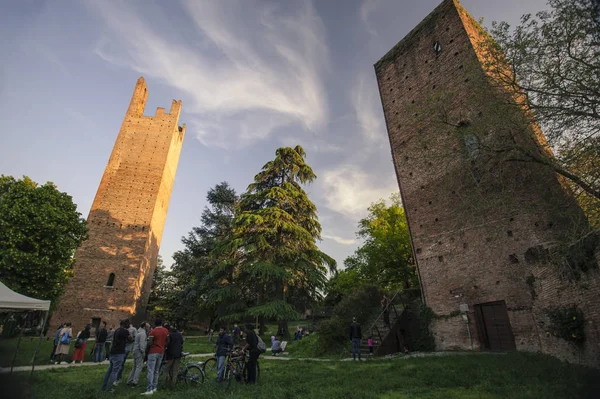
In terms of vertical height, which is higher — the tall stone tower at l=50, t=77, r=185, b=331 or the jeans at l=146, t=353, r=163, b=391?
the tall stone tower at l=50, t=77, r=185, b=331

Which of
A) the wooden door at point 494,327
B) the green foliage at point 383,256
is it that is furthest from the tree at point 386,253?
the wooden door at point 494,327

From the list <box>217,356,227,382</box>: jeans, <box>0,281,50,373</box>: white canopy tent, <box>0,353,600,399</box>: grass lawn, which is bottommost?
<box>0,353,600,399</box>: grass lawn

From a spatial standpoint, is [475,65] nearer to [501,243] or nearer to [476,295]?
[501,243]

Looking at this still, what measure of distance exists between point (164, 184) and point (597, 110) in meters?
30.6

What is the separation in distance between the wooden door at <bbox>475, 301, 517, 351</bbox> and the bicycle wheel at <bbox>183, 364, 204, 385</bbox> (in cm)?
994

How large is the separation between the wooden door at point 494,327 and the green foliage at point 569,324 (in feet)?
8.80

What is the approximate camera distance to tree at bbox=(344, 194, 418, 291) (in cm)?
2530

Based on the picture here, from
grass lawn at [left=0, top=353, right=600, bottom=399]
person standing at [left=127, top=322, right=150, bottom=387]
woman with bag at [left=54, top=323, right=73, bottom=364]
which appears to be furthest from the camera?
woman with bag at [left=54, top=323, right=73, bottom=364]

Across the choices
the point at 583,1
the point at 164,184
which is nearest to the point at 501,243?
the point at 583,1

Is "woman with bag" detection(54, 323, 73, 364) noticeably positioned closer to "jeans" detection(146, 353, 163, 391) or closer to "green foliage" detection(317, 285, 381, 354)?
"jeans" detection(146, 353, 163, 391)

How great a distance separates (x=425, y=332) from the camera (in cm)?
1274

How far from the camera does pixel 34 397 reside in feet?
17.7

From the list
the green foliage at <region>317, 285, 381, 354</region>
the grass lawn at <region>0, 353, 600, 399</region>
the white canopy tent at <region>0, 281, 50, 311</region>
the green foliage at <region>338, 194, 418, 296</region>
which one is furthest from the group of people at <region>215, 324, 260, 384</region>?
the green foliage at <region>338, 194, 418, 296</region>

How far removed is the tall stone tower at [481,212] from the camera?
29.8 feet
